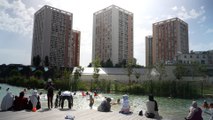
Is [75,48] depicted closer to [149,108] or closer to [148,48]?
[148,48]

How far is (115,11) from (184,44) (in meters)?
43.6

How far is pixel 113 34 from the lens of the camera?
116500 millimetres

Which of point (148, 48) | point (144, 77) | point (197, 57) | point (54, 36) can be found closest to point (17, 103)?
point (144, 77)

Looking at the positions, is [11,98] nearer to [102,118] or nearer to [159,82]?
[102,118]

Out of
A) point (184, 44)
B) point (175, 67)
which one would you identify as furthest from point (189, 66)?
point (184, 44)

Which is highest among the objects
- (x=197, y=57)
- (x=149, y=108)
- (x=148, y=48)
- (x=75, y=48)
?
(x=148, y=48)

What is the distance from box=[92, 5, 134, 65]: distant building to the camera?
382 feet

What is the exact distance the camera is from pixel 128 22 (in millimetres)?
124562

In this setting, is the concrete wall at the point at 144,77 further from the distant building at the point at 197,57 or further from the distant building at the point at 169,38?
the distant building at the point at 169,38

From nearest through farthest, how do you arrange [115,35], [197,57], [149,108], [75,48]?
[149,108] → [197,57] → [115,35] → [75,48]

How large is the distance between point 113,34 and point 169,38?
31443mm

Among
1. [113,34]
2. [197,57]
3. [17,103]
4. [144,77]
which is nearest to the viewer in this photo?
[17,103]

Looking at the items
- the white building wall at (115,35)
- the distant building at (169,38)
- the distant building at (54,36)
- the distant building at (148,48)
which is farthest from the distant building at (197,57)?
the distant building at (54,36)

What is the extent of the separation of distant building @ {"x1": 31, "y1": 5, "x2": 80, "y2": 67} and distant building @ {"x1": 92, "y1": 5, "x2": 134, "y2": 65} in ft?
52.6
